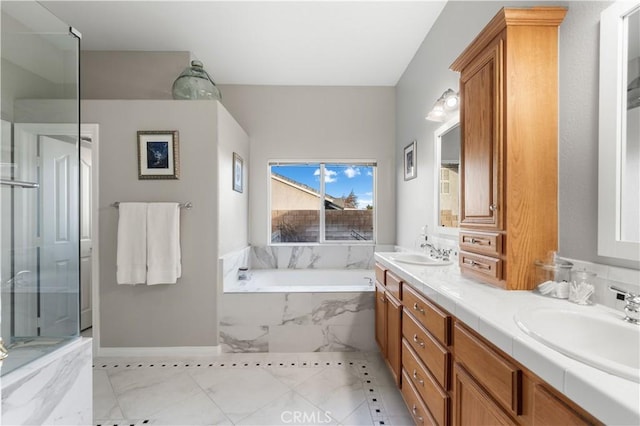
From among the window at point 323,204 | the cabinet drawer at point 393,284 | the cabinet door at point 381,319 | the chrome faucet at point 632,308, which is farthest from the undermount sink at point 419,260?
the window at point 323,204

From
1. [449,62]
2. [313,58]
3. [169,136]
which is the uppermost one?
[313,58]

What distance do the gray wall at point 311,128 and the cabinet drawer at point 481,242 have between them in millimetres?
2018

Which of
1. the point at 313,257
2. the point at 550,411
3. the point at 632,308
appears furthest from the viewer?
the point at 313,257

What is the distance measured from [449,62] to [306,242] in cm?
245

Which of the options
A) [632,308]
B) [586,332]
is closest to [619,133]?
[632,308]

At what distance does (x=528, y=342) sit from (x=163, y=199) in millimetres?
2663

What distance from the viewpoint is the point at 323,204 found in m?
3.76

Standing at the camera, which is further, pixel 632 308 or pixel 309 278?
pixel 309 278

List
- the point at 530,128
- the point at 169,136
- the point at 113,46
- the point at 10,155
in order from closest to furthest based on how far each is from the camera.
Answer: the point at 530,128 → the point at 10,155 → the point at 169,136 → the point at 113,46

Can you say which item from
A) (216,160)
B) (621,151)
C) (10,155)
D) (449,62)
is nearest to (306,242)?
(216,160)

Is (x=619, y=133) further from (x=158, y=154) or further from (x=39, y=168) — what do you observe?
(x=158, y=154)

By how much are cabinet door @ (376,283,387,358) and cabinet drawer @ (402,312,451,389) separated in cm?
48

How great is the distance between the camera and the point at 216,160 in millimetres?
2557

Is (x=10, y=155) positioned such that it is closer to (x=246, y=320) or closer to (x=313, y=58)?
(x=246, y=320)
